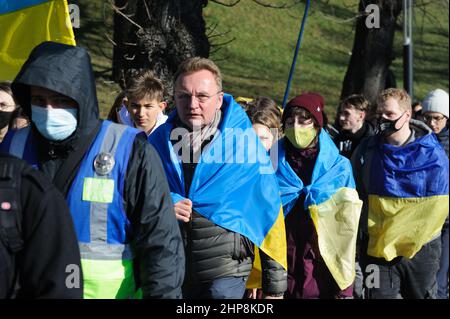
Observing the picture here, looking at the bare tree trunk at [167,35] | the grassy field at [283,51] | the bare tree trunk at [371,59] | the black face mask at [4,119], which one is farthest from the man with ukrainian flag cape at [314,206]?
the grassy field at [283,51]

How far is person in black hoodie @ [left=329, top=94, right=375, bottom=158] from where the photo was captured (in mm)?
8906

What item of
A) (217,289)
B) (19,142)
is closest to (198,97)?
(217,289)

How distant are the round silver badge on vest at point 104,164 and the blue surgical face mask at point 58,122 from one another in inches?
6.6

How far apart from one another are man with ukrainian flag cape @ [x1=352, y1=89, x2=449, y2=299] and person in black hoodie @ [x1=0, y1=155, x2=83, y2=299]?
15.2ft

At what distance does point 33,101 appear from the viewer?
415 centimetres

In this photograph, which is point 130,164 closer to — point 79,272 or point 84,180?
point 84,180

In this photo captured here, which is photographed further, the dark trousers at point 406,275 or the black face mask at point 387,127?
the dark trousers at point 406,275

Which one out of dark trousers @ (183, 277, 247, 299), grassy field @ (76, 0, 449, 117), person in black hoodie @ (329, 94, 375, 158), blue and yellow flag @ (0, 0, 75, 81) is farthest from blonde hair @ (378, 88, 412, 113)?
grassy field @ (76, 0, 449, 117)

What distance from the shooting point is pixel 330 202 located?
6.70 meters

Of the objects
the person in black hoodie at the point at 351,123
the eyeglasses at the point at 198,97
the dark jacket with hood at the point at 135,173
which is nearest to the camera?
the dark jacket with hood at the point at 135,173

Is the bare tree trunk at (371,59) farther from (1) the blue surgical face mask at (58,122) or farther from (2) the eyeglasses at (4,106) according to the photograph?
(1) the blue surgical face mask at (58,122)

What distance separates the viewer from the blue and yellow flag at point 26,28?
6883mm

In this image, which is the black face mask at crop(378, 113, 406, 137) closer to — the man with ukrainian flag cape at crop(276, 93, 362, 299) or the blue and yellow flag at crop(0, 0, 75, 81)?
the man with ukrainian flag cape at crop(276, 93, 362, 299)

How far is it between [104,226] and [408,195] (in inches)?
166
